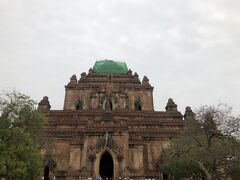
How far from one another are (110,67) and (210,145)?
3293 cm

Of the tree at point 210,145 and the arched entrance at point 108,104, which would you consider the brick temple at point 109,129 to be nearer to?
the arched entrance at point 108,104

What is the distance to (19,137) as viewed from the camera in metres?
19.8

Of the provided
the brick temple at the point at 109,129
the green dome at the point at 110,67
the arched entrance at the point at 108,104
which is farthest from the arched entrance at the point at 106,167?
the green dome at the point at 110,67

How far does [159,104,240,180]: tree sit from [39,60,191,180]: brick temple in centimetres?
682

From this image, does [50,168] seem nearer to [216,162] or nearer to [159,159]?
[159,159]

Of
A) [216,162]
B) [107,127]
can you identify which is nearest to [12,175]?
[107,127]

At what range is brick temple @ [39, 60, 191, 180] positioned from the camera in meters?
28.4

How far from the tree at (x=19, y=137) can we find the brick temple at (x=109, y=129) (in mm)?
7162

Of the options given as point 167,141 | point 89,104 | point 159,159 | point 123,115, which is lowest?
point 159,159

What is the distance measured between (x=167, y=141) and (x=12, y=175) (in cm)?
A: 1996

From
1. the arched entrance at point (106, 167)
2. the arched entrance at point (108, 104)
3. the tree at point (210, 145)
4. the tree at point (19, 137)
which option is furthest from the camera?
the arched entrance at point (108, 104)

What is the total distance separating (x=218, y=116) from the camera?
2227 cm

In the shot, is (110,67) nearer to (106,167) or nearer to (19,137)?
(106,167)

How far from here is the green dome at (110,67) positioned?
5181 cm
